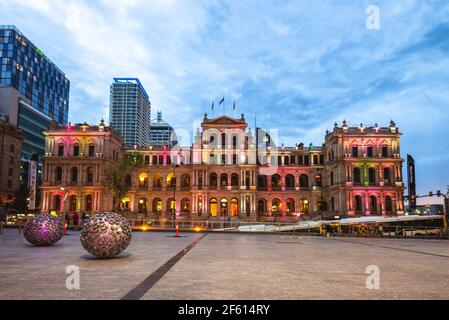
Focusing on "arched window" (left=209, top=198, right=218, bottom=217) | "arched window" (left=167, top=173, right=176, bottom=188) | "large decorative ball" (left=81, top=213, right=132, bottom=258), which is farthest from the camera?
"arched window" (left=167, top=173, right=176, bottom=188)

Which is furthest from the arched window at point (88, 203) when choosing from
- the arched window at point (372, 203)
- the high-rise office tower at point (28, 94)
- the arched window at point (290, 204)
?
the arched window at point (372, 203)

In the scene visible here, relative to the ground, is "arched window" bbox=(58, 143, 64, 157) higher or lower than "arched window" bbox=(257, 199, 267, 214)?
higher

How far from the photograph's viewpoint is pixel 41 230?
15.7 m

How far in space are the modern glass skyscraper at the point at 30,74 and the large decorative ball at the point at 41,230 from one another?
83.0 metres

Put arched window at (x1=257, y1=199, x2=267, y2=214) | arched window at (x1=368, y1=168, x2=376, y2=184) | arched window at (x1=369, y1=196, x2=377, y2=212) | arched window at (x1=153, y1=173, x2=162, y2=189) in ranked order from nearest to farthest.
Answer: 1. arched window at (x1=369, y1=196, x2=377, y2=212)
2. arched window at (x1=368, y1=168, x2=376, y2=184)
3. arched window at (x1=257, y1=199, x2=267, y2=214)
4. arched window at (x1=153, y1=173, x2=162, y2=189)

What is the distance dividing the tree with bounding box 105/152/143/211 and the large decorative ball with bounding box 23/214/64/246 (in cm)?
4391

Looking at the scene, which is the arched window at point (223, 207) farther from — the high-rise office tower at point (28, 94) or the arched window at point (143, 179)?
the high-rise office tower at point (28, 94)

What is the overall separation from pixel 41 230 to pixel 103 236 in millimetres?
6191

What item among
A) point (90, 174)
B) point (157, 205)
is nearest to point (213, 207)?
point (157, 205)

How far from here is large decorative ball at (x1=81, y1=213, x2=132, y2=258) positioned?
11.3 meters

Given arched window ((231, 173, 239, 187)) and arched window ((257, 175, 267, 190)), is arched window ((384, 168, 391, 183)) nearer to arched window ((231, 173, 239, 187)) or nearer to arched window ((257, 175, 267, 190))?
arched window ((257, 175, 267, 190))

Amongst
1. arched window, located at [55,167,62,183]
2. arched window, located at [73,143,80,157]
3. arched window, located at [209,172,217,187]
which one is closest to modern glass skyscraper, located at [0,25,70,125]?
arched window, located at [73,143,80,157]
